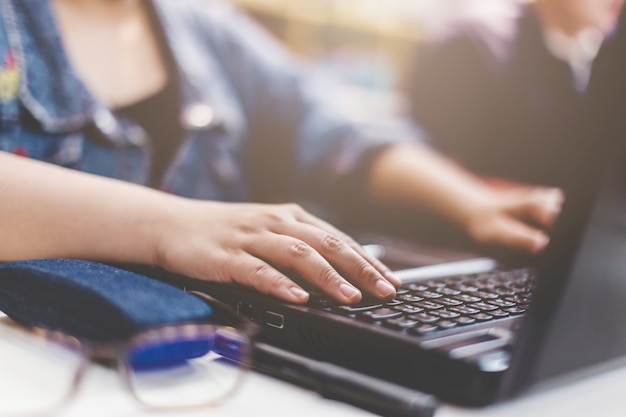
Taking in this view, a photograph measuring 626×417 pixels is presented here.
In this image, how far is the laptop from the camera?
0.31m

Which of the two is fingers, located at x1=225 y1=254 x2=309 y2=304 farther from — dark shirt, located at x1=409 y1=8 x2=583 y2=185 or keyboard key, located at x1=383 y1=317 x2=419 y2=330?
dark shirt, located at x1=409 y1=8 x2=583 y2=185

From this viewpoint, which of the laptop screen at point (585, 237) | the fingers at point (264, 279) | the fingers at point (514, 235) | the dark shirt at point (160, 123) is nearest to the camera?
the laptop screen at point (585, 237)

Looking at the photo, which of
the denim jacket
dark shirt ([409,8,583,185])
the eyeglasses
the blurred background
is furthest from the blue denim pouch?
the blurred background

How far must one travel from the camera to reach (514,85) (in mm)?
1322

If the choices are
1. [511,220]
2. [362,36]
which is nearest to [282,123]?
[511,220]

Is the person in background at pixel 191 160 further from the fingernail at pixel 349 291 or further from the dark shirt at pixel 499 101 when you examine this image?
the dark shirt at pixel 499 101

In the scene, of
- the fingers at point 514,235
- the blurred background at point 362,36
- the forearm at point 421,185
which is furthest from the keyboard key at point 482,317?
the blurred background at point 362,36

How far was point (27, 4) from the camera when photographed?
29.8 inches

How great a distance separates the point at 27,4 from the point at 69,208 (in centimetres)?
39

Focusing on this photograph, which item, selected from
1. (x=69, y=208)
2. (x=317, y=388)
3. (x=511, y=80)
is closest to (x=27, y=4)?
(x=69, y=208)

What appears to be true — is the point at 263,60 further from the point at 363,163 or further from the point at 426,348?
the point at 426,348

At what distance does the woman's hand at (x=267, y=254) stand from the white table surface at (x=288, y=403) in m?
0.06

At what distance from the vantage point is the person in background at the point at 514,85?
4.07ft

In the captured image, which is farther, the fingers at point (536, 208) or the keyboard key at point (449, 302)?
the fingers at point (536, 208)
